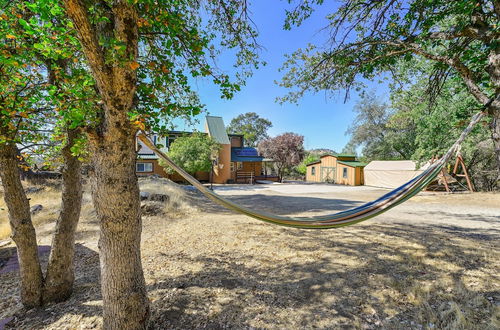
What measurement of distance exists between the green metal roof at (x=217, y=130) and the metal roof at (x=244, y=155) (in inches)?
64.5

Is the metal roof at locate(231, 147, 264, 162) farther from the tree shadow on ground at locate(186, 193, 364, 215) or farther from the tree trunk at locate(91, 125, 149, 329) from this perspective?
the tree trunk at locate(91, 125, 149, 329)

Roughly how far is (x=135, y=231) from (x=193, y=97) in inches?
98.4

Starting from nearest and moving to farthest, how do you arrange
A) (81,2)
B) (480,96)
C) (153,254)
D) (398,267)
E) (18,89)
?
(81,2) → (480,96) → (18,89) → (398,267) → (153,254)

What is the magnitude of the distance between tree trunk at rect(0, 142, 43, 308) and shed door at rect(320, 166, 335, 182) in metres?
19.2

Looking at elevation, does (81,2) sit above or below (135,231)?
above

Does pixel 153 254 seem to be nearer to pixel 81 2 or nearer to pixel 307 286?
pixel 307 286

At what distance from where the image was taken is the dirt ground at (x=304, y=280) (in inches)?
77.9

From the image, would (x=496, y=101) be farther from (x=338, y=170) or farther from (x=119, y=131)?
(x=338, y=170)

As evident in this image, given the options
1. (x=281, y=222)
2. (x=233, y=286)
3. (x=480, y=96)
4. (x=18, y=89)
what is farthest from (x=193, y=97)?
(x=480, y=96)

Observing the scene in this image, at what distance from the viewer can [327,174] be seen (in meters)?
19.8

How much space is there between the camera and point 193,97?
3.67m

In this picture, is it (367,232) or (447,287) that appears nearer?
(447,287)

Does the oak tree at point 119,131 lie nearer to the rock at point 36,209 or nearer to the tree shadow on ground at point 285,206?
the tree shadow on ground at point 285,206

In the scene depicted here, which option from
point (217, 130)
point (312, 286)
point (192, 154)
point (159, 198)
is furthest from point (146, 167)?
point (312, 286)
